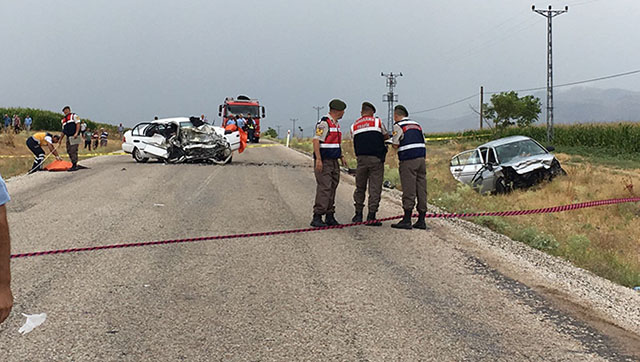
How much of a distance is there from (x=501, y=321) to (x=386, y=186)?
10811 millimetres

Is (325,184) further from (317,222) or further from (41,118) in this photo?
(41,118)

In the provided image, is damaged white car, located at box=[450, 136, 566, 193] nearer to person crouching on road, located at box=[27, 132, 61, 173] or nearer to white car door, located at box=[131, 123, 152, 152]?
white car door, located at box=[131, 123, 152, 152]

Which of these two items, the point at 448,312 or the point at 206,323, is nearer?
the point at 206,323

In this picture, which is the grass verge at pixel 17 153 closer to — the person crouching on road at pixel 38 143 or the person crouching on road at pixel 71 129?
the person crouching on road at pixel 38 143

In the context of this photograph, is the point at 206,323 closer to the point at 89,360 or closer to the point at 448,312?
the point at 89,360

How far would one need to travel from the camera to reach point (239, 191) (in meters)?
13.0

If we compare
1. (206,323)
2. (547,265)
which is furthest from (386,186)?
(206,323)

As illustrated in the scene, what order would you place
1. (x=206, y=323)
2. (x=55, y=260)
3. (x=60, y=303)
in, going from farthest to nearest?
1. (x=55, y=260)
2. (x=60, y=303)
3. (x=206, y=323)

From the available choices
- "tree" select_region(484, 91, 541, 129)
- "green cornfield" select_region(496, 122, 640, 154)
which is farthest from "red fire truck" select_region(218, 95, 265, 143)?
"tree" select_region(484, 91, 541, 129)

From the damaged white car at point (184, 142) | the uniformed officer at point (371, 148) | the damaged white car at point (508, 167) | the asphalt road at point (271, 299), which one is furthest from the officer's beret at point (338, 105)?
the damaged white car at point (184, 142)

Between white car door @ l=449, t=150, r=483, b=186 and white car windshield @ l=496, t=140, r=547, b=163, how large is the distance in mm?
673

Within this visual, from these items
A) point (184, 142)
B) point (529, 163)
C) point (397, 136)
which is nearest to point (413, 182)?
point (397, 136)

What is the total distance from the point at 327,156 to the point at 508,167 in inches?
277

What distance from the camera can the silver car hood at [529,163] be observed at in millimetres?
14062
